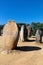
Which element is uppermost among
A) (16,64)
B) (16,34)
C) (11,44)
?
(16,34)

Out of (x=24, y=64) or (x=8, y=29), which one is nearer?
(x=24, y=64)

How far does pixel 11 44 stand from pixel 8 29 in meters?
1.15

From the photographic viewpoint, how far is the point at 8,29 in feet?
38.5

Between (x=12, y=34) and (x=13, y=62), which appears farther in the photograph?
(x=12, y=34)

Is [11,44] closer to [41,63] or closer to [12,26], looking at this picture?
[12,26]

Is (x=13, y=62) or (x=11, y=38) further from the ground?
(x=11, y=38)

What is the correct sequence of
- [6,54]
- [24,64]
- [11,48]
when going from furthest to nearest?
1. [11,48]
2. [6,54]
3. [24,64]


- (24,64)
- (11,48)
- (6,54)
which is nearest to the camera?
(24,64)

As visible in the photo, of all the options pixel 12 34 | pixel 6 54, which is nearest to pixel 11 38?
pixel 12 34

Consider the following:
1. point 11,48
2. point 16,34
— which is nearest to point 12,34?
point 16,34

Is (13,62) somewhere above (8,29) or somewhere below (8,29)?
below

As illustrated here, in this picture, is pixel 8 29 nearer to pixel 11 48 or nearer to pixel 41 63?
pixel 11 48

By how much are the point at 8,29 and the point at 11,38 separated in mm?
785

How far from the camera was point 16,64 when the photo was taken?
8133 millimetres
